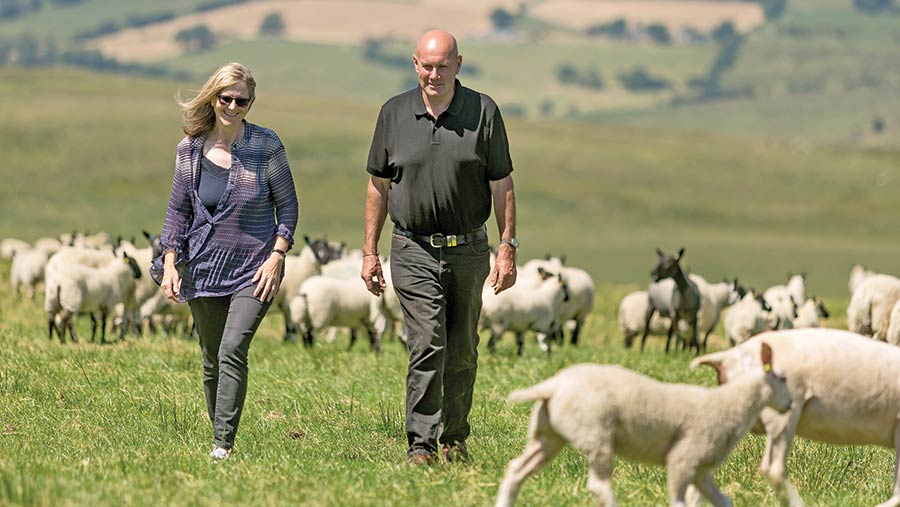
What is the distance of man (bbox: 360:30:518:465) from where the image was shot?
8.23 m

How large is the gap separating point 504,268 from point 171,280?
1.98 m

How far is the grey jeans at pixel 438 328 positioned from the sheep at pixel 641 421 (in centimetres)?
190

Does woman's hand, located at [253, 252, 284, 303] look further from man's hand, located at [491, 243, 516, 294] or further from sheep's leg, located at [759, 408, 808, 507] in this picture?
sheep's leg, located at [759, 408, 808, 507]

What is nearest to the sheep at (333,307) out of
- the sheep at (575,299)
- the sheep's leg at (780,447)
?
the sheep at (575,299)

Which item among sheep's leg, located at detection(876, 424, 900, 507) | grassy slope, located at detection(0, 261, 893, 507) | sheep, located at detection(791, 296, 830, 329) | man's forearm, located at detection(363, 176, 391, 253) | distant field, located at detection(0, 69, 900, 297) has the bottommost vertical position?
distant field, located at detection(0, 69, 900, 297)

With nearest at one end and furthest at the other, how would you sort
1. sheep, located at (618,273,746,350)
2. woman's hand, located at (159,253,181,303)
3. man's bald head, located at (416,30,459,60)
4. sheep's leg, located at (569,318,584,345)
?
man's bald head, located at (416,30,459,60) → woman's hand, located at (159,253,181,303) → sheep's leg, located at (569,318,584,345) → sheep, located at (618,273,746,350)

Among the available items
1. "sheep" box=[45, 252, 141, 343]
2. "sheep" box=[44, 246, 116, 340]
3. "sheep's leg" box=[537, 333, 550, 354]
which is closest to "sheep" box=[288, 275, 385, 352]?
"sheep's leg" box=[537, 333, 550, 354]

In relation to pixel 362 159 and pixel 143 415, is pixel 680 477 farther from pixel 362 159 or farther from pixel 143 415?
pixel 362 159

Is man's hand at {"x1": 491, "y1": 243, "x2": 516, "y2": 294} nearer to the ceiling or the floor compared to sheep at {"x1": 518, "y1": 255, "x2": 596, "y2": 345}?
nearer to the ceiling

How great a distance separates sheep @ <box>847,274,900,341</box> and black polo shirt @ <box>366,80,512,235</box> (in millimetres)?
9005

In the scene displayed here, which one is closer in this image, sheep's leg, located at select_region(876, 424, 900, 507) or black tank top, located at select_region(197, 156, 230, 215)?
sheep's leg, located at select_region(876, 424, 900, 507)

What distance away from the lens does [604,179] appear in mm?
89250

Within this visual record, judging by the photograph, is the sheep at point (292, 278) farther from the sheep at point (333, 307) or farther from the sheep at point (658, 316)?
the sheep at point (658, 316)

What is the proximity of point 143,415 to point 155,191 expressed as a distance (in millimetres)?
68429
